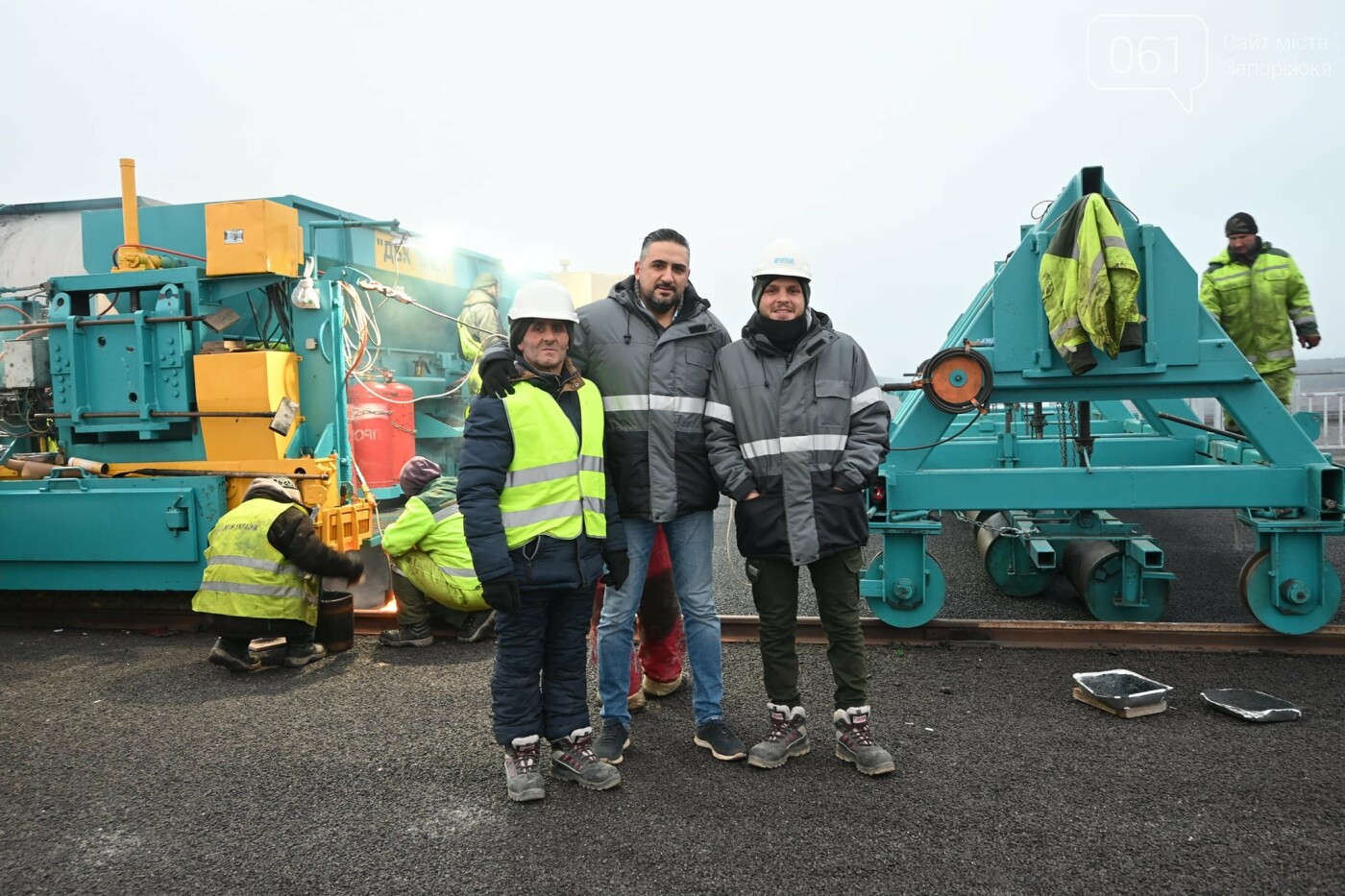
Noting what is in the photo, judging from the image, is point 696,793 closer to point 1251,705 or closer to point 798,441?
point 798,441

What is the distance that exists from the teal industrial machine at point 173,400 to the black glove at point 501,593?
3.13 m

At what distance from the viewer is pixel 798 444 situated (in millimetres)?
3320

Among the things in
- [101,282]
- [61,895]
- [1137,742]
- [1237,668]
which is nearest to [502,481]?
[61,895]

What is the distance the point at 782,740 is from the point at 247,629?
9.85ft

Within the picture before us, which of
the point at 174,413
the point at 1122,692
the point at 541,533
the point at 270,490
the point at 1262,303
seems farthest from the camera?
the point at 1262,303

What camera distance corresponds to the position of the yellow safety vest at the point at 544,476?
3119 mm

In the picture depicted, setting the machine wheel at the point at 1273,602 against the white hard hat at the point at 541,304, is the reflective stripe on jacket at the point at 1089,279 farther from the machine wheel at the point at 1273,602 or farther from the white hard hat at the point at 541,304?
the white hard hat at the point at 541,304

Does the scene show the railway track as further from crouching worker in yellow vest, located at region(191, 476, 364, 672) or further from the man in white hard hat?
the man in white hard hat

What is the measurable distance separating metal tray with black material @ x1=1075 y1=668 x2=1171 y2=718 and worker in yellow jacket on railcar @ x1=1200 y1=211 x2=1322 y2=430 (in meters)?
3.29

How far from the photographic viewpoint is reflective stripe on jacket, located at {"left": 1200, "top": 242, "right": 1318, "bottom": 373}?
6098 mm

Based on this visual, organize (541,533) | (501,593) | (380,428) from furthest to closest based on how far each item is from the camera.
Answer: (380,428), (541,533), (501,593)

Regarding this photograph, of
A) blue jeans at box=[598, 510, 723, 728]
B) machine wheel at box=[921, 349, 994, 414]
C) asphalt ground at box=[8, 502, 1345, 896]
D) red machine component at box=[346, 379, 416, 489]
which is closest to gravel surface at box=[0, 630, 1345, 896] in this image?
asphalt ground at box=[8, 502, 1345, 896]

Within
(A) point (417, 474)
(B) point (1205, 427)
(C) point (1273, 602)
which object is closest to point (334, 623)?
(A) point (417, 474)

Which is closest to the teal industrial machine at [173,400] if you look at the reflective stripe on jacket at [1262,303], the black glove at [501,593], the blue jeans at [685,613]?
the blue jeans at [685,613]
